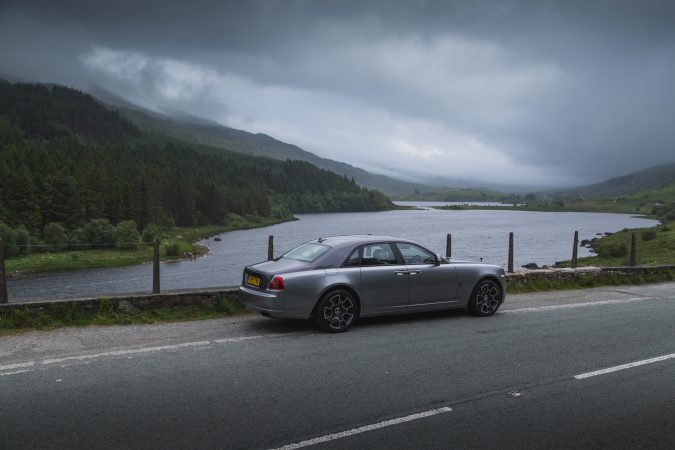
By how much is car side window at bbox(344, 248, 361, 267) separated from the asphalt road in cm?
110

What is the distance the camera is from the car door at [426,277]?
31.8ft

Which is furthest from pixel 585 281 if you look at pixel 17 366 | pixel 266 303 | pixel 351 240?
pixel 17 366

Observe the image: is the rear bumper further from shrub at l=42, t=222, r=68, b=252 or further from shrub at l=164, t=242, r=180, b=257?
shrub at l=42, t=222, r=68, b=252

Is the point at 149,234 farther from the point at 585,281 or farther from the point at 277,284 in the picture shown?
the point at 277,284

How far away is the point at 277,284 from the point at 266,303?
36 cm

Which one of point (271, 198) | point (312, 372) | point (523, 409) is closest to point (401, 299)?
point (312, 372)

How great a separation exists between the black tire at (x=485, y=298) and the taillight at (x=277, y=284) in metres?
4.01

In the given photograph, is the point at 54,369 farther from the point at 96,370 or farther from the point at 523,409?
the point at 523,409

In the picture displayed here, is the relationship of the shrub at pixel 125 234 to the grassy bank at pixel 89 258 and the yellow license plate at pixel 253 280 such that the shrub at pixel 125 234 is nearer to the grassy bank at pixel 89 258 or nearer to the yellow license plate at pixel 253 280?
the grassy bank at pixel 89 258

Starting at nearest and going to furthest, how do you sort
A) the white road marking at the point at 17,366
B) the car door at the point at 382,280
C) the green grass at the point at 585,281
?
the white road marking at the point at 17,366
the car door at the point at 382,280
the green grass at the point at 585,281

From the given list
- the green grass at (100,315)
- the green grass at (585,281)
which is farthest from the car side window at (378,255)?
the green grass at (585,281)

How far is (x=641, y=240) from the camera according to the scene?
70.4 meters

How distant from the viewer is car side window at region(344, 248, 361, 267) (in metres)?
9.20

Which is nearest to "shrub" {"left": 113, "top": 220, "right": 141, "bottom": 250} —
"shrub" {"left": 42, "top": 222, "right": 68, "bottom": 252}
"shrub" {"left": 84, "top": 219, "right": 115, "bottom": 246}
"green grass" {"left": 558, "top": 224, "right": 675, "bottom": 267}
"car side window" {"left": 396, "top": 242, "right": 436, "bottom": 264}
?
"shrub" {"left": 84, "top": 219, "right": 115, "bottom": 246}
